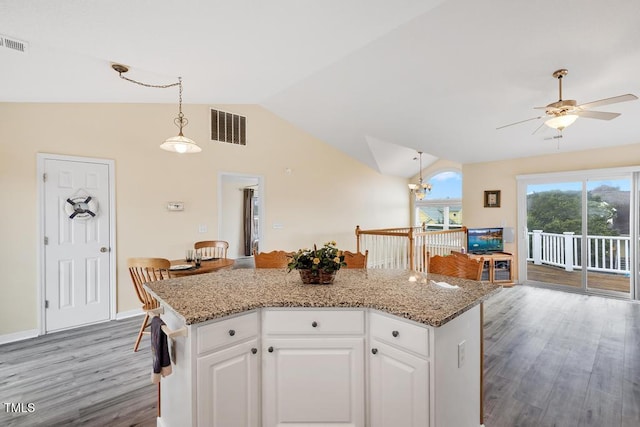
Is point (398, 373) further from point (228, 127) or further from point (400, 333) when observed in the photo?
point (228, 127)

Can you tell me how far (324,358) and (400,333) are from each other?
1.50ft

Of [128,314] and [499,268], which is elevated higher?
[499,268]

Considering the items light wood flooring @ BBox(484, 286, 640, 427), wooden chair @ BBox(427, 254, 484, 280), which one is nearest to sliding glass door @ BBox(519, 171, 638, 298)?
light wood flooring @ BBox(484, 286, 640, 427)

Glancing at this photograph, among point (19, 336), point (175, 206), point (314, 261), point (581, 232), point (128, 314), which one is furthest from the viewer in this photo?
point (581, 232)

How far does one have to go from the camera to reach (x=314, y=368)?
5.48 ft

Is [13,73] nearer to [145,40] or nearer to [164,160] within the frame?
[145,40]

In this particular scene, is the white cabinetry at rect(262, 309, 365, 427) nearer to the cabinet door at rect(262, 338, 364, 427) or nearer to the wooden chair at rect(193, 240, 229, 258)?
the cabinet door at rect(262, 338, 364, 427)

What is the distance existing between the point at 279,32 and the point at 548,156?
18.4ft

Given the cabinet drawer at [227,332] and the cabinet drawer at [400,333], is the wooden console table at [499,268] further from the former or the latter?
the cabinet drawer at [227,332]

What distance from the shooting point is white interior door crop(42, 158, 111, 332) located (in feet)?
11.6

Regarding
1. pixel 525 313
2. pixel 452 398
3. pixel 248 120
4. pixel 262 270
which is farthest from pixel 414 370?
pixel 248 120

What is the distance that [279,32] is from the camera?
8.40ft

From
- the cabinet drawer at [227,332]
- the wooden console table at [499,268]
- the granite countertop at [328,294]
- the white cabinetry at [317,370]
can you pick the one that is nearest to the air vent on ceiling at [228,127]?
the granite countertop at [328,294]

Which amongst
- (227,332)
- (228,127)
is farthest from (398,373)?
(228,127)
